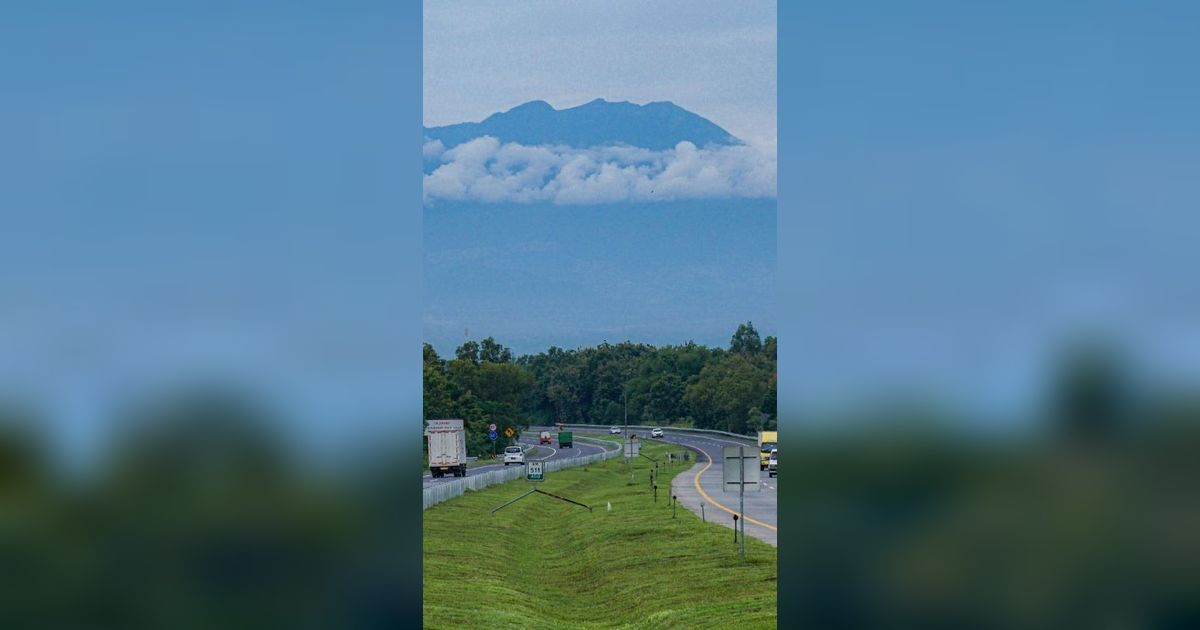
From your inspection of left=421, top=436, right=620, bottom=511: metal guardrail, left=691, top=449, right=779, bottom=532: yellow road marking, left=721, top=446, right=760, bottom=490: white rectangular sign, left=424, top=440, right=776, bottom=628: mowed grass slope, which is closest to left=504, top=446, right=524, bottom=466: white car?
left=421, top=436, right=620, bottom=511: metal guardrail

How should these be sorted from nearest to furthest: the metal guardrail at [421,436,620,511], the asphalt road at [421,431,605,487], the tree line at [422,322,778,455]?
1. the metal guardrail at [421,436,620,511]
2. the tree line at [422,322,778,455]
3. the asphalt road at [421,431,605,487]

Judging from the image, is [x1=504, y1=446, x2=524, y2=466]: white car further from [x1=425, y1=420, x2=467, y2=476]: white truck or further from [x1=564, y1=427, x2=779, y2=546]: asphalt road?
[x1=425, y1=420, x2=467, y2=476]: white truck

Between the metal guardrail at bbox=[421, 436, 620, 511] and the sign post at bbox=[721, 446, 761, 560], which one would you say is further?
the metal guardrail at bbox=[421, 436, 620, 511]

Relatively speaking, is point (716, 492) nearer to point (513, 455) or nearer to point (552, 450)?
point (513, 455)

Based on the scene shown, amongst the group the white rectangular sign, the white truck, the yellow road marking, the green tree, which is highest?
the green tree

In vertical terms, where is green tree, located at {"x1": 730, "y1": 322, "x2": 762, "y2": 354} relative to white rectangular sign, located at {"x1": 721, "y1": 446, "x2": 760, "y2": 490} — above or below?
above

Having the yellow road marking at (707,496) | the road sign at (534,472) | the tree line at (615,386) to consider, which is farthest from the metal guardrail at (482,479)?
the yellow road marking at (707,496)

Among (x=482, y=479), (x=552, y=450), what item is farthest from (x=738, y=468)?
(x=552, y=450)

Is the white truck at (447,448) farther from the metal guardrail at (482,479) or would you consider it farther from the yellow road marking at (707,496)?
the yellow road marking at (707,496)
